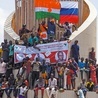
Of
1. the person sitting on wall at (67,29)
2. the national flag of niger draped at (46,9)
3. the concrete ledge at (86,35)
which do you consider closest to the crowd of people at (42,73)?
the person sitting on wall at (67,29)

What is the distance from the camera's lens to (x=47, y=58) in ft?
140

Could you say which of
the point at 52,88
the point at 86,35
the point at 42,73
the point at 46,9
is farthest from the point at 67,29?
the point at 52,88

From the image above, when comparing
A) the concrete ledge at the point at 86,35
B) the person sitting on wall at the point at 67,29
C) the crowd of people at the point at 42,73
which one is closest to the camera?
the crowd of people at the point at 42,73

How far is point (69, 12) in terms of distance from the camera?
155 feet

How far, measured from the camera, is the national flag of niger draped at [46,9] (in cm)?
4550

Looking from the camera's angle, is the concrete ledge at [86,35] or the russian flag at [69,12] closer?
the concrete ledge at [86,35]

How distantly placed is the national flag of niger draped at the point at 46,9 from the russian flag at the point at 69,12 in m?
0.79

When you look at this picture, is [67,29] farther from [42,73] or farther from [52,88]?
[52,88]

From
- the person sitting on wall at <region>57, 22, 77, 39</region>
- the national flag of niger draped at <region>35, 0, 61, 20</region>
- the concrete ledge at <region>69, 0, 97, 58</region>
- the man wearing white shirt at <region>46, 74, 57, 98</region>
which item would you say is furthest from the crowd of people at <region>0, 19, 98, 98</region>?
the national flag of niger draped at <region>35, 0, 61, 20</region>

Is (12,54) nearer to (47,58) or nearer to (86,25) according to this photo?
(47,58)

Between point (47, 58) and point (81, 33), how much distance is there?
3.04 m

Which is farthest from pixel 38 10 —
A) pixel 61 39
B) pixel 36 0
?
pixel 61 39

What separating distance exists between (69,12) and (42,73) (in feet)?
24.7

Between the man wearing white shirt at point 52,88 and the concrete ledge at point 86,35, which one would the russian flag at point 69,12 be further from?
the man wearing white shirt at point 52,88
